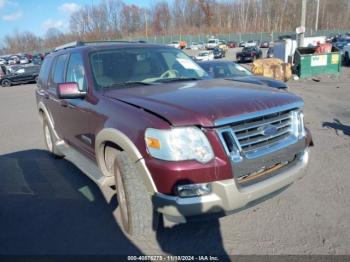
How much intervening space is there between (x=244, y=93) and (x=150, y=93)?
0.95m

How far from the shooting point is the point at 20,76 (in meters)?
25.1

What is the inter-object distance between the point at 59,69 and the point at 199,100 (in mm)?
2950

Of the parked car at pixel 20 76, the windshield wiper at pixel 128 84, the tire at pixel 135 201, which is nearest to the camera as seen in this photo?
the tire at pixel 135 201

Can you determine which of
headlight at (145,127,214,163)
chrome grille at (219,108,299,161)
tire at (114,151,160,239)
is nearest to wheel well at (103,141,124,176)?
tire at (114,151,160,239)

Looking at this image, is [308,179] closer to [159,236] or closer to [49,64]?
[159,236]

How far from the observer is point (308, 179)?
4453 millimetres

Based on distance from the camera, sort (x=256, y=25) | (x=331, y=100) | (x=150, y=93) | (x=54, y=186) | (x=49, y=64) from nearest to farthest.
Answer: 1. (x=150, y=93)
2. (x=54, y=186)
3. (x=49, y=64)
4. (x=331, y=100)
5. (x=256, y=25)

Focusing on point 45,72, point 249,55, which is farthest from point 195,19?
point 45,72

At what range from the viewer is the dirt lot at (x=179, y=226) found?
10.3ft

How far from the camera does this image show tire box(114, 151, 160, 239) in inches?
117

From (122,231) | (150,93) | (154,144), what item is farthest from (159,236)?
(150,93)

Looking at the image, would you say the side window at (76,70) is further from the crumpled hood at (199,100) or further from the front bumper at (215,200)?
the front bumper at (215,200)

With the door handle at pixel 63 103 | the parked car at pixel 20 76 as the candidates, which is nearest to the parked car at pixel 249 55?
the parked car at pixel 20 76

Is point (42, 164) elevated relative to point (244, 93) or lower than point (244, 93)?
lower
